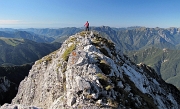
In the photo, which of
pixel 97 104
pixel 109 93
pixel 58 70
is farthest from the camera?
pixel 58 70

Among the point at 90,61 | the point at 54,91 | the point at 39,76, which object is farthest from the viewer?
the point at 39,76

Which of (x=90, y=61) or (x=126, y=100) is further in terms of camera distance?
(x=90, y=61)

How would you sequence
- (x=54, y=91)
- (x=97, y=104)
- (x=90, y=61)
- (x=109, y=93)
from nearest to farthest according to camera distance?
(x=97, y=104), (x=109, y=93), (x=90, y=61), (x=54, y=91)

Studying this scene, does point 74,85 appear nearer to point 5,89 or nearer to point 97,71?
point 97,71

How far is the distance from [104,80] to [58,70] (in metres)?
13.4

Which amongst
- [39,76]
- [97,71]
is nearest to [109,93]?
[97,71]

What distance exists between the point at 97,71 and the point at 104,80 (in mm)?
2316

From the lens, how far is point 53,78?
3612 cm

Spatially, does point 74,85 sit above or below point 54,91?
above

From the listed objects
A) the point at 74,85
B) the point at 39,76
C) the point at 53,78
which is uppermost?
the point at 74,85

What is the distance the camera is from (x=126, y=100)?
961 inches

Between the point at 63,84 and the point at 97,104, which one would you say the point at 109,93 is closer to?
the point at 97,104

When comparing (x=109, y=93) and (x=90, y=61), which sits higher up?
(x=90, y=61)

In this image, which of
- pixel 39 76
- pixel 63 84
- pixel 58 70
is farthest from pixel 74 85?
pixel 39 76
